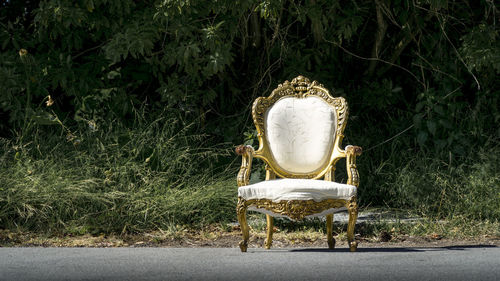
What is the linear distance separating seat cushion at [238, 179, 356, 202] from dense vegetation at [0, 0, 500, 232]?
45.6 inches

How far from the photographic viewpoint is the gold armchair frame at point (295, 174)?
4.16 meters

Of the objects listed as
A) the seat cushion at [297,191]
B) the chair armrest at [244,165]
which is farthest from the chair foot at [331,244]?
the chair armrest at [244,165]

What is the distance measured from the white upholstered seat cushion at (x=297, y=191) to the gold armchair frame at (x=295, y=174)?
3 cm

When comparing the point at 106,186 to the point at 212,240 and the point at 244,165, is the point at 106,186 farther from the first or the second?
the point at 244,165

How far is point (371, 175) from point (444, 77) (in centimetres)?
146

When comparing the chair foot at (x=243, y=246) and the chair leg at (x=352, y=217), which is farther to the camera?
the chair foot at (x=243, y=246)

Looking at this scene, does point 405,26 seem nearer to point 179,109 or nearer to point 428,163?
point 428,163

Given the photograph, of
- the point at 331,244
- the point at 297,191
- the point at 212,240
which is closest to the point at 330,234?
the point at 331,244

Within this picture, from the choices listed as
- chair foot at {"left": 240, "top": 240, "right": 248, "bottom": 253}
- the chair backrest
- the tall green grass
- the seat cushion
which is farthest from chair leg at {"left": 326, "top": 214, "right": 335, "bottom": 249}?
the tall green grass

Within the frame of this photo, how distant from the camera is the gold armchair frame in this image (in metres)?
4.16

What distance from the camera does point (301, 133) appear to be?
15.6 ft

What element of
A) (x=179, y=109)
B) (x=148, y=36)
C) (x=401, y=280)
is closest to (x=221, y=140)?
(x=179, y=109)

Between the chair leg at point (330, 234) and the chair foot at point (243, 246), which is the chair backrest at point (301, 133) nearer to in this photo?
the chair leg at point (330, 234)

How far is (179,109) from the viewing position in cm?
682
